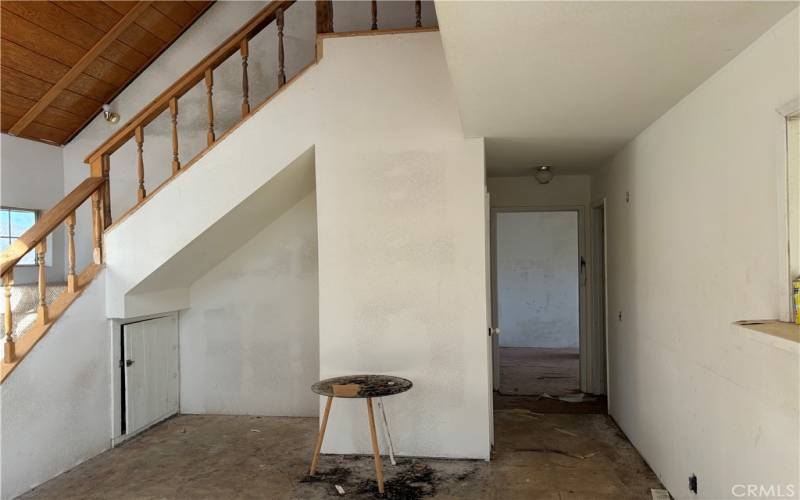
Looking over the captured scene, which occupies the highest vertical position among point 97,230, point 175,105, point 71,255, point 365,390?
point 175,105

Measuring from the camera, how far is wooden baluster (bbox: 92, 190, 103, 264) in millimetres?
4434

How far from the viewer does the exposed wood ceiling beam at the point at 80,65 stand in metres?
4.94

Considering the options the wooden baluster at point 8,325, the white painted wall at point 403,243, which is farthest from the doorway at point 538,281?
the wooden baluster at point 8,325

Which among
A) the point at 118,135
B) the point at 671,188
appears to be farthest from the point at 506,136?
the point at 118,135

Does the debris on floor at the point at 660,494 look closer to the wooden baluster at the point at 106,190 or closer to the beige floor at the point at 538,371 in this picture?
the beige floor at the point at 538,371

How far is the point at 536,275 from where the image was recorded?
391 inches

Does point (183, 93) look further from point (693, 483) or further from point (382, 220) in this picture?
point (693, 483)

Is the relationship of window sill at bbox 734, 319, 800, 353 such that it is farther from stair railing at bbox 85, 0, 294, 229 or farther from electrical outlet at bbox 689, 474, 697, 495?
stair railing at bbox 85, 0, 294, 229

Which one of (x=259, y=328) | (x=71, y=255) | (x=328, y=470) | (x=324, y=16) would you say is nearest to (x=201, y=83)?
(x=324, y=16)

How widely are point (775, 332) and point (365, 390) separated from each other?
2.35 meters

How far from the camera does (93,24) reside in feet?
15.6

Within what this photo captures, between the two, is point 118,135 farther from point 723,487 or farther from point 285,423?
point 723,487

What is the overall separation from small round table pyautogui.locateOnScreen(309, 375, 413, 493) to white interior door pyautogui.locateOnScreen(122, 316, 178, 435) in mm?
1689

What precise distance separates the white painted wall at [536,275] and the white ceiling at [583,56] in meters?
5.97
